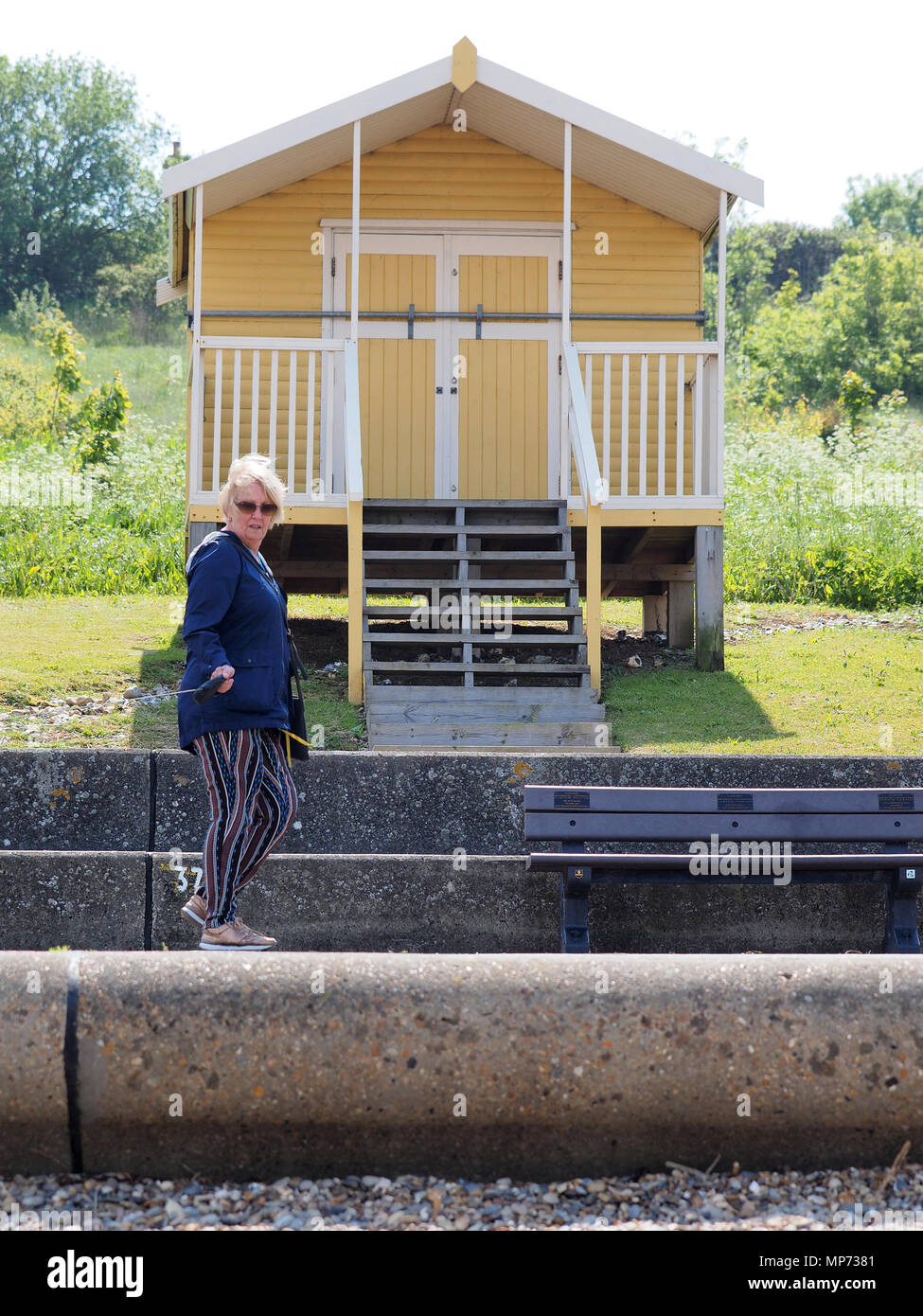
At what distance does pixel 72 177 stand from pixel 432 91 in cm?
5182

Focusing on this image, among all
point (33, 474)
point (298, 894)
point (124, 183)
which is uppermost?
point (124, 183)

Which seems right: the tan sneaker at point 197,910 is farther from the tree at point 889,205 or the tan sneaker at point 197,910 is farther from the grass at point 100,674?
the tree at point 889,205

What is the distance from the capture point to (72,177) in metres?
57.3

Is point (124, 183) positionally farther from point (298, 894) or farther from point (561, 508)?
point (298, 894)

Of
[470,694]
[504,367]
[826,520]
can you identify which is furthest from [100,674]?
[826,520]

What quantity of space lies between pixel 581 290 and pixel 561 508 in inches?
90.4

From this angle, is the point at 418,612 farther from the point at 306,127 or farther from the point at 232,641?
the point at 232,641

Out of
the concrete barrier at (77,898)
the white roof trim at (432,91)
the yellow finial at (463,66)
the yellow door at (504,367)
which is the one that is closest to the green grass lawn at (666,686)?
the yellow door at (504,367)

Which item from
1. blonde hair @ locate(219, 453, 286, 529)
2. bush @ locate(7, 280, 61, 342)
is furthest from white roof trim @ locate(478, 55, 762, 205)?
bush @ locate(7, 280, 61, 342)

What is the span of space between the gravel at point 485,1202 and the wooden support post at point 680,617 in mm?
8979

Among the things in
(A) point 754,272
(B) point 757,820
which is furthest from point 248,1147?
(A) point 754,272

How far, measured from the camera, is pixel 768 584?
15.2 m

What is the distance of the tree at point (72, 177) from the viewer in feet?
170

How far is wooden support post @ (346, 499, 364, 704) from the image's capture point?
9469 millimetres
